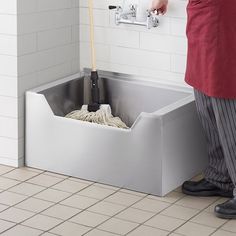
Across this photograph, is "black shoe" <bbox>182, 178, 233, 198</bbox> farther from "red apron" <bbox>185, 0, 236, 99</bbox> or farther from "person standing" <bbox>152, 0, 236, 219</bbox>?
"red apron" <bbox>185, 0, 236, 99</bbox>

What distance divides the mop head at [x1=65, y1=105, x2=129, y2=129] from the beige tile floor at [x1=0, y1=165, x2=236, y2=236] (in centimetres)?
29

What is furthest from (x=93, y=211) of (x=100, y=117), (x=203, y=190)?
(x=100, y=117)

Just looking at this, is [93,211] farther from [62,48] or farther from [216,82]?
[62,48]

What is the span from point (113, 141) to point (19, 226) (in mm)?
602

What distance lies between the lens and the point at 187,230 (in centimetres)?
308

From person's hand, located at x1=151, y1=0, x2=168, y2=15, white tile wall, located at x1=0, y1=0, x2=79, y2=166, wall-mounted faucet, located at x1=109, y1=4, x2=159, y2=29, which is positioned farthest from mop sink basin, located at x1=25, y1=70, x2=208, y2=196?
person's hand, located at x1=151, y1=0, x2=168, y2=15

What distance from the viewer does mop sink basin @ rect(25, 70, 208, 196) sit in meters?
3.40

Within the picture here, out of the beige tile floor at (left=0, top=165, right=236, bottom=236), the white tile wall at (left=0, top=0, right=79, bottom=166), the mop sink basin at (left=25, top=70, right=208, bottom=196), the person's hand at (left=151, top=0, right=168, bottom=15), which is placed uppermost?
the person's hand at (left=151, top=0, right=168, bottom=15)

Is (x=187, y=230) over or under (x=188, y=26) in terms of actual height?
under

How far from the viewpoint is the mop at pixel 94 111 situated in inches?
147

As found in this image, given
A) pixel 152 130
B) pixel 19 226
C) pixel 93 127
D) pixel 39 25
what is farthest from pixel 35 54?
pixel 19 226

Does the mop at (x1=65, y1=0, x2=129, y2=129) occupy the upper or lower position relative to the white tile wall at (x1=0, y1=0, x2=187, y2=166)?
lower

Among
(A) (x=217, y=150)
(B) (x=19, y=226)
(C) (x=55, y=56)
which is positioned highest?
(C) (x=55, y=56)

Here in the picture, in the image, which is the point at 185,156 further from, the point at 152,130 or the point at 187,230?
the point at 187,230
